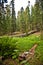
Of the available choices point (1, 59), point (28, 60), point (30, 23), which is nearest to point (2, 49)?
point (1, 59)

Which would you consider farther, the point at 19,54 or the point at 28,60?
the point at 19,54

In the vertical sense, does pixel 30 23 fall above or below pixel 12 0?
below

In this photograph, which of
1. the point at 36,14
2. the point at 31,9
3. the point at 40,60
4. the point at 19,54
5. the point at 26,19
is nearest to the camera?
the point at 40,60

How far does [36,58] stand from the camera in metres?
7.36

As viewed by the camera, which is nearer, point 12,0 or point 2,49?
point 2,49

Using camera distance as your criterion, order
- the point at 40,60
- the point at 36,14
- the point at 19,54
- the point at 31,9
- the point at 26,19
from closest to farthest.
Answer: the point at 40,60
the point at 19,54
the point at 36,14
the point at 26,19
the point at 31,9

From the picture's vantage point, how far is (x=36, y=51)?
7.98 meters

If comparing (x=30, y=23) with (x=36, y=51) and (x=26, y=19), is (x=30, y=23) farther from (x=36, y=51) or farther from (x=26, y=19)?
(x=36, y=51)

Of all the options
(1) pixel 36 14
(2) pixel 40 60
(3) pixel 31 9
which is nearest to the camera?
(2) pixel 40 60

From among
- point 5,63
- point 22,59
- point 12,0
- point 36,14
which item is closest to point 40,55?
point 22,59

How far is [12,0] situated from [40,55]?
3045cm

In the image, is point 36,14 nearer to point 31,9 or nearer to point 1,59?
point 31,9

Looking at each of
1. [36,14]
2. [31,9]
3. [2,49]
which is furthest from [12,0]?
[2,49]

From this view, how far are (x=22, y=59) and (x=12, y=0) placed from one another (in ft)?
99.7
